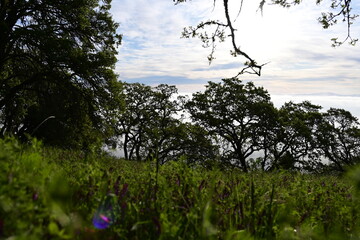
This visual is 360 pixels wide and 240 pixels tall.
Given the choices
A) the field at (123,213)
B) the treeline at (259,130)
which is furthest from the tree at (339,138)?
the field at (123,213)

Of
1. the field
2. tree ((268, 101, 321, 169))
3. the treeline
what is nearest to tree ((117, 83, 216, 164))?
the treeline

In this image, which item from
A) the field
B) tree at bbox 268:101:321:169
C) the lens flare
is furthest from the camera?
tree at bbox 268:101:321:169

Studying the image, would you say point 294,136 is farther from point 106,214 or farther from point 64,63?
point 106,214

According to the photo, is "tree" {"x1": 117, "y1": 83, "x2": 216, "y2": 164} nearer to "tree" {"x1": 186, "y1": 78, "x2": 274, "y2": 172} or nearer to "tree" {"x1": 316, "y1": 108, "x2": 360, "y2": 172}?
"tree" {"x1": 186, "y1": 78, "x2": 274, "y2": 172}

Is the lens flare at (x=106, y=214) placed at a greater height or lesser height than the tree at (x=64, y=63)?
lesser

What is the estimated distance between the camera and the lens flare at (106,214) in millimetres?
1425

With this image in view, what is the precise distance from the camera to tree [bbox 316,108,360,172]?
123 feet

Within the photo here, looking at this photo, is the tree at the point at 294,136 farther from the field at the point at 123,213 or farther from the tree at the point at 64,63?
the field at the point at 123,213

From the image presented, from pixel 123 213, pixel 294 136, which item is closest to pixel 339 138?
pixel 294 136

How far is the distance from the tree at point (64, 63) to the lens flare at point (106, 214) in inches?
745

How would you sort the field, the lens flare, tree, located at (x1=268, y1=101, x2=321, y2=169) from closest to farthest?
the field, the lens flare, tree, located at (x1=268, y1=101, x2=321, y2=169)

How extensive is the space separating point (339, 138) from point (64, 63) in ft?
115

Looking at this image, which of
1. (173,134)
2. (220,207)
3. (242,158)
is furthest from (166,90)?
(220,207)

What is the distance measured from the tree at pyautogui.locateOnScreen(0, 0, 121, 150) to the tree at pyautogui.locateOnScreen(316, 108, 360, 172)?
28206 mm
